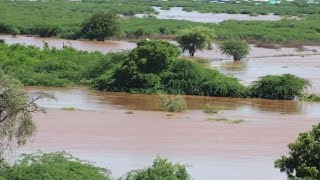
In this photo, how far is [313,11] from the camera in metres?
94.3

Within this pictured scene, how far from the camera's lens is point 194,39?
4725cm

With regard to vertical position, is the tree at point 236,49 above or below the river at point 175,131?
above

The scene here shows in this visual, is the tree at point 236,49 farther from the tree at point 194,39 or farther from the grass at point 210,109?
the grass at point 210,109

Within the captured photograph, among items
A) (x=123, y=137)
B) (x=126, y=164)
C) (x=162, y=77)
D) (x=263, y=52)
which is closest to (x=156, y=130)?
(x=123, y=137)

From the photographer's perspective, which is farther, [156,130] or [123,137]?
[156,130]

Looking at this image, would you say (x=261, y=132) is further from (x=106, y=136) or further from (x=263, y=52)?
(x=263, y=52)

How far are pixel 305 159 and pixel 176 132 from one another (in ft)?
30.9

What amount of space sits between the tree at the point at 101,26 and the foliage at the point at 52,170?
36.2m

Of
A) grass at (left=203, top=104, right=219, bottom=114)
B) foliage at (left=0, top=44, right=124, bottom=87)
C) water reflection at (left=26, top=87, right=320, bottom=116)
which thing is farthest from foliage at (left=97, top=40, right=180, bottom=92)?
grass at (left=203, top=104, right=219, bottom=114)

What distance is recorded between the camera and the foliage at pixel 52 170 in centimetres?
1502

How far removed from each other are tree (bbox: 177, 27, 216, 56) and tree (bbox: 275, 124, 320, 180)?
Result: 31055mm

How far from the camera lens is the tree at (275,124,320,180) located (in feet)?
49.4

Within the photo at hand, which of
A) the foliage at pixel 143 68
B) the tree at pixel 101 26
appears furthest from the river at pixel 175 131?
the tree at pixel 101 26

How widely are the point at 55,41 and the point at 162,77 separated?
21.1 m
